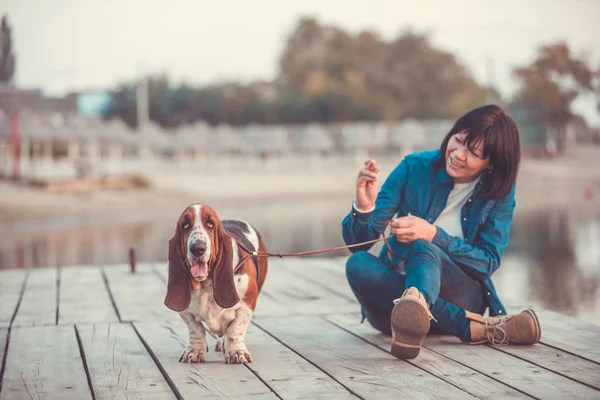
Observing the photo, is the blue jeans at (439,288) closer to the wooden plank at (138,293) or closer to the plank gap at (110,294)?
the wooden plank at (138,293)

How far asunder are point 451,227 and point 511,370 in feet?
3.25

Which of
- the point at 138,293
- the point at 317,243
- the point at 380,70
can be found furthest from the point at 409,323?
the point at 380,70

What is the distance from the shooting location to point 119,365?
14.4 ft

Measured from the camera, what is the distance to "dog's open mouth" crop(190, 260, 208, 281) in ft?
13.6

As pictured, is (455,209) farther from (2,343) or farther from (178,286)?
(2,343)

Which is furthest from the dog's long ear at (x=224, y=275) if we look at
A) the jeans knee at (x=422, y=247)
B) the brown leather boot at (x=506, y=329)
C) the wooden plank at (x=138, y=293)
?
the wooden plank at (x=138, y=293)

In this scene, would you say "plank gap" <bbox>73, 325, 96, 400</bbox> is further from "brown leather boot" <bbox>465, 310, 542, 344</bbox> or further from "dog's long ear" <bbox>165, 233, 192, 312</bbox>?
"brown leather boot" <bbox>465, 310, 542, 344</bbox>

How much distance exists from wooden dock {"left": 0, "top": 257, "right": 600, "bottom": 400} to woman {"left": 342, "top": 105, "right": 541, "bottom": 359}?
147mm

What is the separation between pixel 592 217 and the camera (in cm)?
1852

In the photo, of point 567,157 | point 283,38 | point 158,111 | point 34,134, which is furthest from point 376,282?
point 283,38

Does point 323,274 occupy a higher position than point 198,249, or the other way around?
point 198,249

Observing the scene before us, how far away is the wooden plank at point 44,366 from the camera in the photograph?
389 cm

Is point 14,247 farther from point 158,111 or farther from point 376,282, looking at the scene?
point 158,111

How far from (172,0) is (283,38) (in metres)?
30.1
